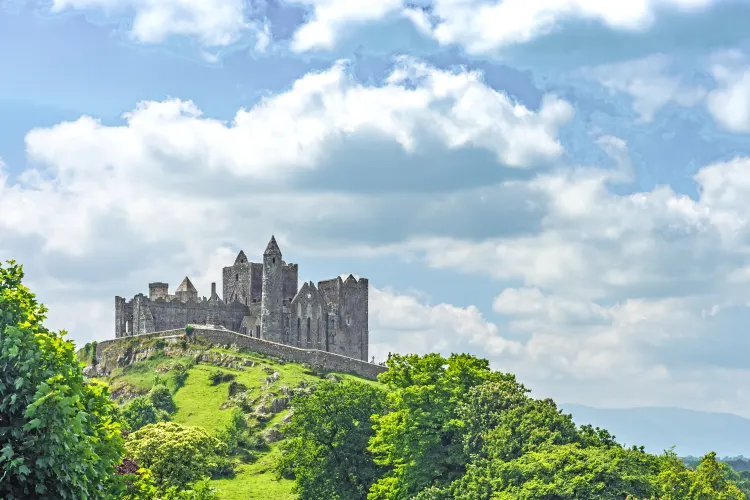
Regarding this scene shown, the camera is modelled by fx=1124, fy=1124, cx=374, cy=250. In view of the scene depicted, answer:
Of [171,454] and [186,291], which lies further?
[186,291]

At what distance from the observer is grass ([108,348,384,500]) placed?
→ 10250cm

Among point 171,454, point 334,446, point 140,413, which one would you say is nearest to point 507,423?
point 334,446

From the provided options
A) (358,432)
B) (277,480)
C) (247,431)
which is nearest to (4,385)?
(358,432)

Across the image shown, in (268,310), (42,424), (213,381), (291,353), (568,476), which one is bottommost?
(568,476)

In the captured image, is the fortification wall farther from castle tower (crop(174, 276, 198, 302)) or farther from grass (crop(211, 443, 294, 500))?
grass (crop(211, 443, 294, 500))

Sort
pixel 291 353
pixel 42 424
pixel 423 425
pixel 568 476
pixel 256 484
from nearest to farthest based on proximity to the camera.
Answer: pixel 42 424 → pixel 568 476 → pixel 423 425 → pixel 256 484 → pixel 291 353

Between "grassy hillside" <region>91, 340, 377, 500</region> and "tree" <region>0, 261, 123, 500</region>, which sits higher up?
"grassy hillside" <region>91, 340, 377, 500</region>

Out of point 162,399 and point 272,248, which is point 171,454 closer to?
point 162,399

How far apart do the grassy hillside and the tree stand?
69.6 metres

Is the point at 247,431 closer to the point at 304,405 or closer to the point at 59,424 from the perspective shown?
the point at 304,405

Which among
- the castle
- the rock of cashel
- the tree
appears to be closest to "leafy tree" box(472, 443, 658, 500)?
the tree

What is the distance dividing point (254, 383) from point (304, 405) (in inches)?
1608

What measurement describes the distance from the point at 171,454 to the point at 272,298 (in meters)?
75.0

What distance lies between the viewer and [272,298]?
154 m
